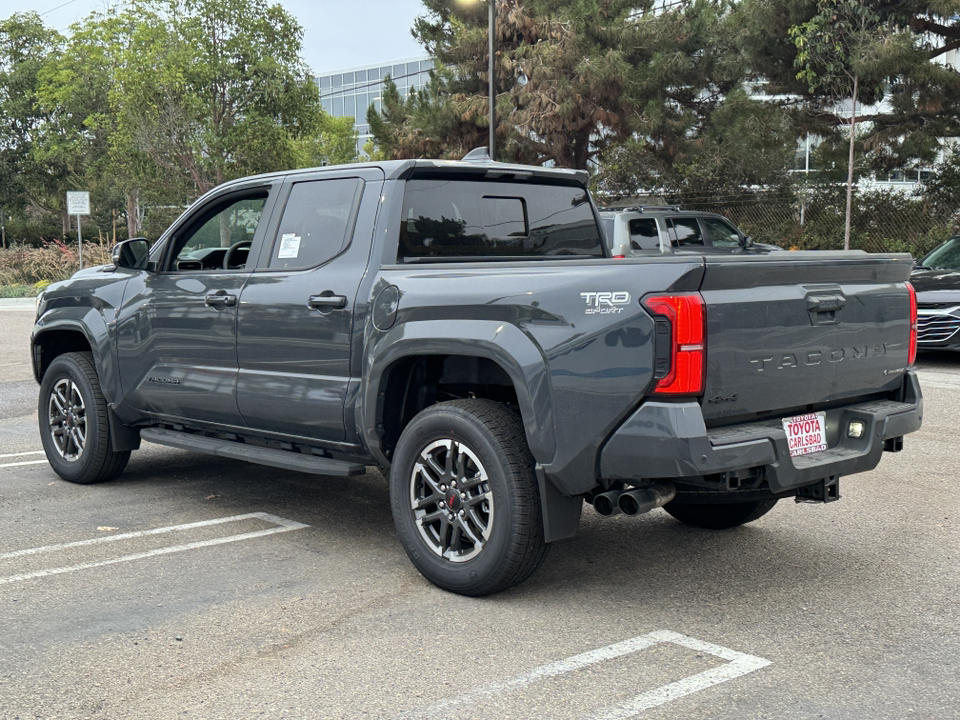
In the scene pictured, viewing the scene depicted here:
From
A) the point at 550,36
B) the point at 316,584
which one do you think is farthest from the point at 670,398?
the point at 550,36

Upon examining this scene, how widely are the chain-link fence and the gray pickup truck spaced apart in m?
20.4

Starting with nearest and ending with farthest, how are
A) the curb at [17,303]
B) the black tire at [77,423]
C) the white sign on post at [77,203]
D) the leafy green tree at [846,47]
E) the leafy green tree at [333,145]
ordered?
the black tire at [77,423]
the leafy green tree at [846,47]
the curb at [17,303]
the white sign on post at [77,203]
the leafy green tree at [333,145]

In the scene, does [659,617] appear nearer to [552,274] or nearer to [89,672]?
[552,274]

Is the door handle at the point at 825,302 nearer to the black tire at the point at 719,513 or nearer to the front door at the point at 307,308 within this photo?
the black tire at the point at 719,513

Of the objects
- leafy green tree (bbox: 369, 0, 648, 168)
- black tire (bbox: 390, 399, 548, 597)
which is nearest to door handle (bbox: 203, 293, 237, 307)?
black tire (bbox: 390, 399, 548, 597)

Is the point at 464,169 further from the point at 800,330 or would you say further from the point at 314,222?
the point at 800,330

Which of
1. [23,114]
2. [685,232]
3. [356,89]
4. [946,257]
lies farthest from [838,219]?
[356,89]

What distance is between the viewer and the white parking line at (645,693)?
141 inches

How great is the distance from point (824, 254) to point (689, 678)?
1919 millimetres

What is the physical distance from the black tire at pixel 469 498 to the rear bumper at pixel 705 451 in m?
0.43

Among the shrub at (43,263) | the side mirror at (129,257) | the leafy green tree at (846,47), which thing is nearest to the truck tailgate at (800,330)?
the side mirror at (129,257)

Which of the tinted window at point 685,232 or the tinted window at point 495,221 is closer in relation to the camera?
the tinted window at point 495,221

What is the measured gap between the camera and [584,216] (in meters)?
6.22

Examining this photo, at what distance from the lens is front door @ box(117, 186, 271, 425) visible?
5.98m
